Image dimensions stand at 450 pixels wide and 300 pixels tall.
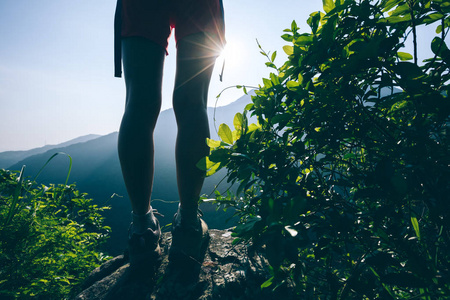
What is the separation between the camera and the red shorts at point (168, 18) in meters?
1.38

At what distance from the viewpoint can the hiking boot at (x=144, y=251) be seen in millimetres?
1272

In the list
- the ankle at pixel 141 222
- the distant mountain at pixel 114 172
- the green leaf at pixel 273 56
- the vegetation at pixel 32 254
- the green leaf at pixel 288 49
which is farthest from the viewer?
the distant mountain at pixel 114 172

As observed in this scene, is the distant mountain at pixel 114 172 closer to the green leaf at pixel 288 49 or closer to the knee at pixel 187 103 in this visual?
the knee at pixel 187 103

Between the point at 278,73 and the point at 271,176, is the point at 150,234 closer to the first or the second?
the point at 271,176

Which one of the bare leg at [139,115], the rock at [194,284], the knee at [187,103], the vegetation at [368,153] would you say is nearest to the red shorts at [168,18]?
the bare leg at [139,115]

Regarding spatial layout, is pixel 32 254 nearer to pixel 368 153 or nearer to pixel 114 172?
pixel 368 153

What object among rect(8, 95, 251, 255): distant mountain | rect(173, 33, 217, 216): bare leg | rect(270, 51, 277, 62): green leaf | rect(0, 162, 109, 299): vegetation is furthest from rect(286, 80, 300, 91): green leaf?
rect(8, 95, 251, 255): distant mountain

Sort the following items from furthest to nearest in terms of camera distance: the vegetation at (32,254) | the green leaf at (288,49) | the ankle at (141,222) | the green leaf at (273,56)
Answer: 1. the ankle at (141,222)
2. the vegetation at (32,254)
3. the green leaf at (273,56)
4. the green leaf at (288,49)

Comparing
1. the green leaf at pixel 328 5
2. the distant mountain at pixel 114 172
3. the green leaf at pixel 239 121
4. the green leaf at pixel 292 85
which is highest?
the green leaf at pixel 328 5

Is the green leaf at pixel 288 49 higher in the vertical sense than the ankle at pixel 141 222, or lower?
higher

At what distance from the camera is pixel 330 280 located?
0.77 m

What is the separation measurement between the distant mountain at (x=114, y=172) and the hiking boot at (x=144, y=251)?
3723 centimetres

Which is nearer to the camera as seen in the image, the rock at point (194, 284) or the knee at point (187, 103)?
the rock at point (194, 284)

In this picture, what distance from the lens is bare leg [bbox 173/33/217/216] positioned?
4.50ft
